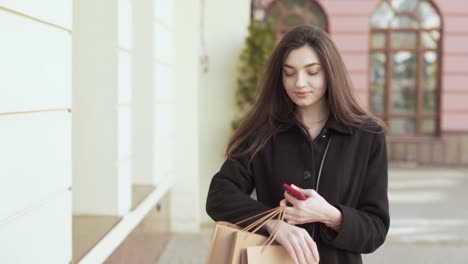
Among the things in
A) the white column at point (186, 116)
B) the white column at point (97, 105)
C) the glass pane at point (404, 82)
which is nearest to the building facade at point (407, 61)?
the glass pane at point (404, 82)

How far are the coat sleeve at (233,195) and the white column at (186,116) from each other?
560cm

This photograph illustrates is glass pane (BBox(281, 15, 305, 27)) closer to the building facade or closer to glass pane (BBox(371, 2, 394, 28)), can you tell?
the building facade

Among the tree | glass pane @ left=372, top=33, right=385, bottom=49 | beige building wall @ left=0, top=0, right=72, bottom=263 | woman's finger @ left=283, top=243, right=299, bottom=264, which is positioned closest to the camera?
woman's finger @ left=283, top=243, right=299, bottom=264

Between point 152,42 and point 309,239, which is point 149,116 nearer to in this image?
point 152,42

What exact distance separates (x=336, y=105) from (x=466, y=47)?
44.3 feet

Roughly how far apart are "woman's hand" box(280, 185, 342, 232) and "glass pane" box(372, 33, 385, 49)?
43.5 ft

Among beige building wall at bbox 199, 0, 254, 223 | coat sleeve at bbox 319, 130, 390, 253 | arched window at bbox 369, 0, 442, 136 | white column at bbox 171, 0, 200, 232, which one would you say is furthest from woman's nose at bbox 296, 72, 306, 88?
arched window at bbox 369, 0, 442, 136

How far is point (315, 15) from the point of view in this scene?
14703 millimetres

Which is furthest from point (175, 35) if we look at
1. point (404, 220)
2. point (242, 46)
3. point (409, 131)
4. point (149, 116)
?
point (409, 131)

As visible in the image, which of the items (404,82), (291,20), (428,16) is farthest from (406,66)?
(291,20)

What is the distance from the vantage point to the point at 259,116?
2285mm

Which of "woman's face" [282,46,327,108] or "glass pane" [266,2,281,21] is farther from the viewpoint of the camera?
"glass pane" [266,2,281,21]

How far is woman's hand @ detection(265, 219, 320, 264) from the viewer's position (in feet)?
6.33

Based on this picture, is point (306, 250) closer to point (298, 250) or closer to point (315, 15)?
point (298, 250)
